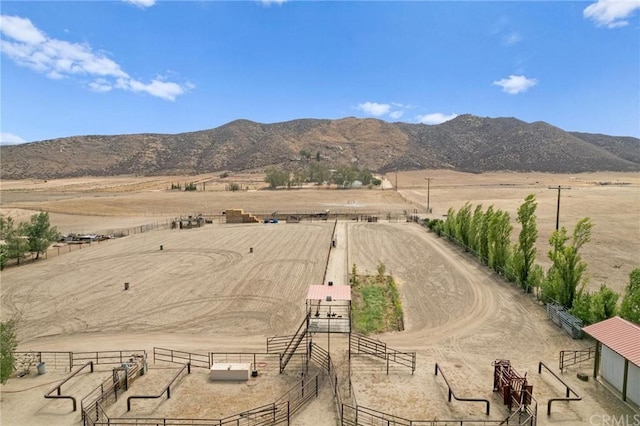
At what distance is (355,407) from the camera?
15.8m

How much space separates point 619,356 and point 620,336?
0.79 metres

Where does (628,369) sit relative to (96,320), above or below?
above

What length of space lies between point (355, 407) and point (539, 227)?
48.5 metres

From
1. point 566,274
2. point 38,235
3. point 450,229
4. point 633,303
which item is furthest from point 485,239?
point 38,235

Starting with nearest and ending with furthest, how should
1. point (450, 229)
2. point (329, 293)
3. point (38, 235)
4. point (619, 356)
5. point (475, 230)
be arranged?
point (619, 356), point (329, 293), point (475, 230), point (38, 235), point (450, 229)

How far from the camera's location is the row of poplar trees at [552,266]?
2105 centimetres

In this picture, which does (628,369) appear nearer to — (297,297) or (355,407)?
(355,407)

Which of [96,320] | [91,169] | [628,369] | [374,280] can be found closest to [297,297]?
[374,280]

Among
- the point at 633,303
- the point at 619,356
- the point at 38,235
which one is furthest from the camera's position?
the point at 38,235

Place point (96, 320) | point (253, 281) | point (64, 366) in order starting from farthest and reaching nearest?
point (253, 281)
point (96, 320)
point (64, 366)

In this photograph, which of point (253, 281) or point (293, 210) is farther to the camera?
point (293, 210)

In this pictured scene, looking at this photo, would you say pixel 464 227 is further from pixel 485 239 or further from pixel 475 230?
pixel 485 239

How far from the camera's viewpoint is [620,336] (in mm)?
16594

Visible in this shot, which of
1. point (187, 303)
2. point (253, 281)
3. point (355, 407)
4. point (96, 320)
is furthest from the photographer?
point (253, 281)
